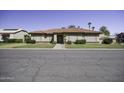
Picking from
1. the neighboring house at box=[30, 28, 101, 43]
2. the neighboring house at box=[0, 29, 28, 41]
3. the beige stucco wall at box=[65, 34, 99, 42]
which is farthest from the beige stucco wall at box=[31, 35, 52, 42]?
the neighboring house at box=[0, 29, 28, 41]

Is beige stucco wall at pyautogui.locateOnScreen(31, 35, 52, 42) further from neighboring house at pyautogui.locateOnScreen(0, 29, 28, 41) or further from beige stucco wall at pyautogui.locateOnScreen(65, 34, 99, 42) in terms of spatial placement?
neighboring house at pyautogui.locateOnScreen(0, 29, 28, 41)

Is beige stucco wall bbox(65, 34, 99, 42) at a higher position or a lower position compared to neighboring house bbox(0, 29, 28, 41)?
lower

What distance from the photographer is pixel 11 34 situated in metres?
46.4

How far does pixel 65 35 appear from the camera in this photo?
3719 centimetres

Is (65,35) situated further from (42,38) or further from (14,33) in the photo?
(14,33)

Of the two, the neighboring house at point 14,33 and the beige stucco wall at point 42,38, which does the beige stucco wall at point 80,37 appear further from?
the neighboring house at point 14,33

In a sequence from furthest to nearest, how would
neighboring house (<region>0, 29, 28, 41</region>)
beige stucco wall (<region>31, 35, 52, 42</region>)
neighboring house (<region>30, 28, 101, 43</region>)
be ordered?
neighboring house (<region>0, 29, 28, 41</region>) < beige stucco wall (<region>31, 35, 52, 42</region>) < neighboring house (<region>30, 28, 101, 43</region>)

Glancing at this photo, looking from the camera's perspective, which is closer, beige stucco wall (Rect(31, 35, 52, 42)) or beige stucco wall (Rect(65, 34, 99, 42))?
beige stucco wall (Rect(65, 34, 99, 42))

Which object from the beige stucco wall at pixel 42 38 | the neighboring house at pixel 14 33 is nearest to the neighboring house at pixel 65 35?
the beige stucco wall at pixel 42 38

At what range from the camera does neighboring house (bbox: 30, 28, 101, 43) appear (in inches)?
1474

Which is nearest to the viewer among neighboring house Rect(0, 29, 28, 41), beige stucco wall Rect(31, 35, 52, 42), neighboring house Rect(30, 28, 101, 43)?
neighboring house Rect(30, 28, 101, 43)
